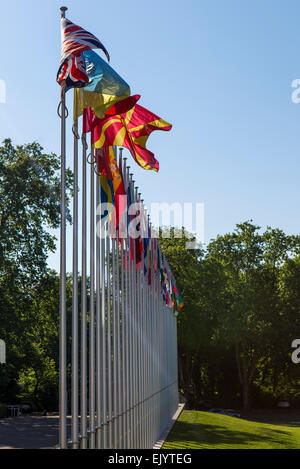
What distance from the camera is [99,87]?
7.57m

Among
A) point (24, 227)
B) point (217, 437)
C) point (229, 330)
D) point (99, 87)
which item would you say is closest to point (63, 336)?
point (99, 87)

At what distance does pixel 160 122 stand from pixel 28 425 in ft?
73.1

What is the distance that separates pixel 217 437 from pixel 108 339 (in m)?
12.5

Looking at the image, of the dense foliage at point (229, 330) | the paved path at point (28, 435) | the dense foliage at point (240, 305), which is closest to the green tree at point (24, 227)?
the paved path at point (28, 435)

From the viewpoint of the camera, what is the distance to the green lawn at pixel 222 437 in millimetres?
17344

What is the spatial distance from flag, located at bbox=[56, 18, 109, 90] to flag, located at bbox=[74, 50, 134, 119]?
0.49 feet

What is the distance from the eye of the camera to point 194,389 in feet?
170

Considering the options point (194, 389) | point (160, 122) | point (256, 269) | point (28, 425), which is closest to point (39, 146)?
point (28, 425)

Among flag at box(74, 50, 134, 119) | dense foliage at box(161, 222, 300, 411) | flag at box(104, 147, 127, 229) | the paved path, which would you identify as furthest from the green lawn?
dense foliage at box(161, 222, 300, 411)

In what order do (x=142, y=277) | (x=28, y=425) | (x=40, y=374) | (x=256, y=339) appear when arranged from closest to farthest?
(x=142, y=277), (x=28, y=425), (x=40, y=374), (x=256, y=339)

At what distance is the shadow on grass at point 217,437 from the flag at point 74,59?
11937 millimetres

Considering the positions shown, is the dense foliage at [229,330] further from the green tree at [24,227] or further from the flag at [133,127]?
the flag at [133,127]

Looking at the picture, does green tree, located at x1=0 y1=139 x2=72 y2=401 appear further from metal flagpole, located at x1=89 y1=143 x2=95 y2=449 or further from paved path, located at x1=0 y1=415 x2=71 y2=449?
metal flagpole, located at x1=89 y1=143 x2=95 y2=449
